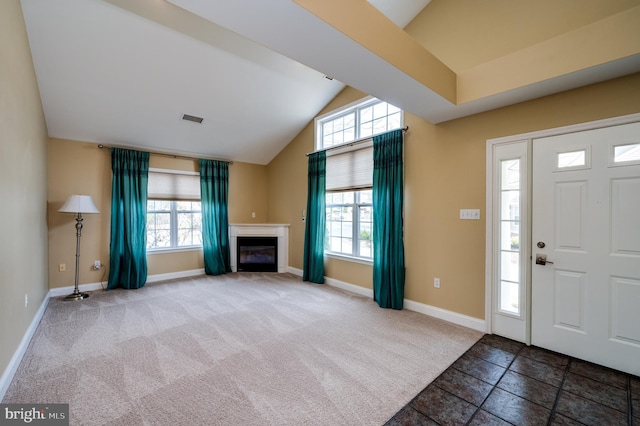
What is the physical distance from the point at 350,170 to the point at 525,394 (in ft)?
11.1

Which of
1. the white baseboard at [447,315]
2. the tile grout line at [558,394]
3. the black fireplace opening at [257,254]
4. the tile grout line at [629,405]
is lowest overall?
the tile grout line at [558,394]

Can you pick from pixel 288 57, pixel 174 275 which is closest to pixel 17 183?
pixel 288 57

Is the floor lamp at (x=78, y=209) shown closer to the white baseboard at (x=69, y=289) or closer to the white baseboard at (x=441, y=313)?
the white baseboard at (x=69, y=289)

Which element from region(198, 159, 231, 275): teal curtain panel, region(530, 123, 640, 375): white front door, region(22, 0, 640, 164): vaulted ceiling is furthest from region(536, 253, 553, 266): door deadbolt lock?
region(198, 159, 231, 275): teal curtain panel

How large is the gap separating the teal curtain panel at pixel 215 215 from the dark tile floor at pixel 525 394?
4558 mm

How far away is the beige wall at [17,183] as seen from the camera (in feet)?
6.50

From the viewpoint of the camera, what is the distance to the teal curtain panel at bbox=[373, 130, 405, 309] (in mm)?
3621

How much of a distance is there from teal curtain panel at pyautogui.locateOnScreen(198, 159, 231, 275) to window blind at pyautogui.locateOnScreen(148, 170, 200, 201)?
0.20m

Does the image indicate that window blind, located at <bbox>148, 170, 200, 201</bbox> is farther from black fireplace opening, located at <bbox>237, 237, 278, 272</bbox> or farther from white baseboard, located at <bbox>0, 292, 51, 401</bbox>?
white baseboard, located at <bbox>0, 292, 51, 401</bbox>

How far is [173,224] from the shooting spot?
532cm

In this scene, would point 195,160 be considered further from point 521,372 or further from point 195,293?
point 521,372

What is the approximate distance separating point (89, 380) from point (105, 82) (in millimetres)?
3428

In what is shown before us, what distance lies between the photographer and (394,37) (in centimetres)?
221

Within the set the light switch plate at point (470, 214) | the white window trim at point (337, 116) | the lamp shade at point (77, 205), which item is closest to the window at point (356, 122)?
the white window trim at point (337, 116)
